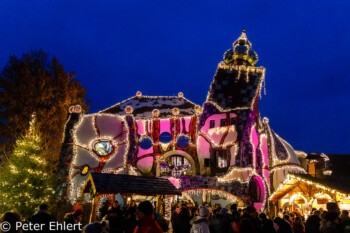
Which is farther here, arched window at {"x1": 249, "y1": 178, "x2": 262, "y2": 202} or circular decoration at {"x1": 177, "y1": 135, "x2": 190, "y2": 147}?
circular decoration at {"x1": 177, "y1": 135, "x2": 190, "y2": 147}

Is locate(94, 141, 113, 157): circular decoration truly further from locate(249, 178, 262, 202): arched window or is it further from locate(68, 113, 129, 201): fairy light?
locate(249, 178, 262, 202): arched window

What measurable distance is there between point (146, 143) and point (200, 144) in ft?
15.9

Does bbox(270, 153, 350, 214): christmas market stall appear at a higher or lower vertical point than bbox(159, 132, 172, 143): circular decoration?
lower

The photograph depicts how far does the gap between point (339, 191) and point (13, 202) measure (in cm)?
1621

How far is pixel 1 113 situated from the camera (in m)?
26.5

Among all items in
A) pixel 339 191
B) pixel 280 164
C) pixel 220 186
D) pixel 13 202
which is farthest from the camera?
pixel 280 164

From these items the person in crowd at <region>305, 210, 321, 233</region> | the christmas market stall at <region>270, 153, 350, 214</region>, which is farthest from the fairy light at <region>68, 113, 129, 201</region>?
the person in crowd at <region>305, 210, 321, 233</region>

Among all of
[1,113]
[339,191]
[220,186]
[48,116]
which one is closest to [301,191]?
[339,191]

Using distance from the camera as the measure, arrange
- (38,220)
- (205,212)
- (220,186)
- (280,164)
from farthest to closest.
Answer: (280,164) → (220,186) → (205,212) → (38,220)

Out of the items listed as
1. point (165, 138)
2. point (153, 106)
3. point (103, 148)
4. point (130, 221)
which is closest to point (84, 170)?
point (103, 148)

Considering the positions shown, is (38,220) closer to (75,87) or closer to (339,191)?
(339,191)

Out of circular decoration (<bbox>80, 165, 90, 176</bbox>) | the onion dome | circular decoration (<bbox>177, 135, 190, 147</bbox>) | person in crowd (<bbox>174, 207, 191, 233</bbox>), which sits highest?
the onion dome

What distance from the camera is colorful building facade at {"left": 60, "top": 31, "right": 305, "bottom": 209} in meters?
24.4

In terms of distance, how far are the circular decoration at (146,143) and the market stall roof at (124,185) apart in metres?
12.6
